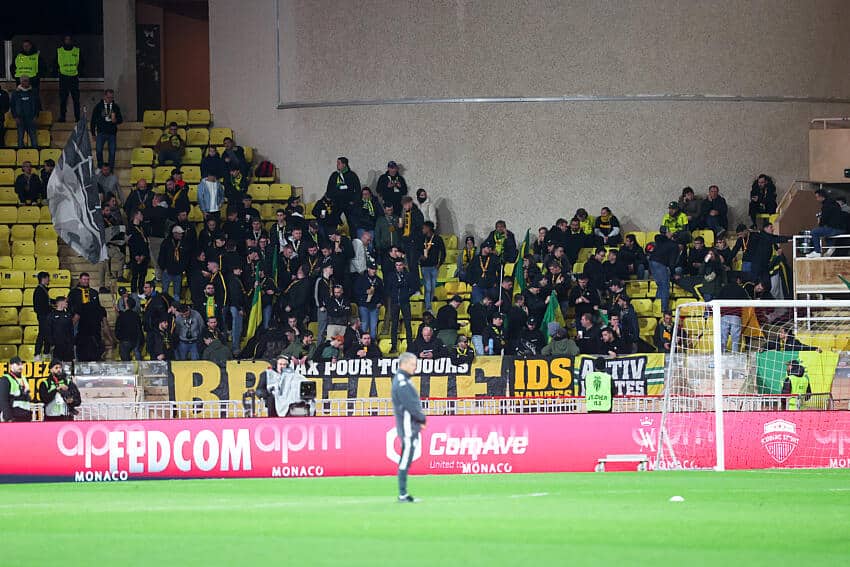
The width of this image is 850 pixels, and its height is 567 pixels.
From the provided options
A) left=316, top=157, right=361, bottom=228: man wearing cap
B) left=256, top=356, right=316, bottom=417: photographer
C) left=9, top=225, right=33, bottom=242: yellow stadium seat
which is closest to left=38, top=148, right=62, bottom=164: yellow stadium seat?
left=9, top=225, right=33, bottom=242: yellow stadium seat

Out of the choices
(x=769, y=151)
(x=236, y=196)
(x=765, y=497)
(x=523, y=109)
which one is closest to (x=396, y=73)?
(x=523, y=109)

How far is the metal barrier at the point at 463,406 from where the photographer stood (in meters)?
22.1

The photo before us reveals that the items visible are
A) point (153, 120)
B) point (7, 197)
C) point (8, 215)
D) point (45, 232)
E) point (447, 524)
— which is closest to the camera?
point (447, 524)

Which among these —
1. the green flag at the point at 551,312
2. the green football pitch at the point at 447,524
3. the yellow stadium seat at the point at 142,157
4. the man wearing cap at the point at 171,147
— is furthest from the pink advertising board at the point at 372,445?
the yellow stadium seat at the point at 142,157

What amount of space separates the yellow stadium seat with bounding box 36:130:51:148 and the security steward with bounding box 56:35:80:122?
2.12ft

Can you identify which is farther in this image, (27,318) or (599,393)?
(27,318)

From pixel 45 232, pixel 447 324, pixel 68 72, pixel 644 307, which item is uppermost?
pixel 68 72

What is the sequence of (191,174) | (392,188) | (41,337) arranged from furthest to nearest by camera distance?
(191,174) < (392,188) < (41,337)

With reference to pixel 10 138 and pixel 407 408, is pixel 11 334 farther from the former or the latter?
pixel 407 408

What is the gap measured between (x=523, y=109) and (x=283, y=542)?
21801mm

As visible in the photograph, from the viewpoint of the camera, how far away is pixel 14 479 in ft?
68.1

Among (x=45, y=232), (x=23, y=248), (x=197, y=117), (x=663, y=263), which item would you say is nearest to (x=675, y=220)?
(x=663, y=263)

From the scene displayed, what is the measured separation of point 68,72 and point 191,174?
383 cm

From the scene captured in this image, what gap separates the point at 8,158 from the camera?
31781 millimetres
